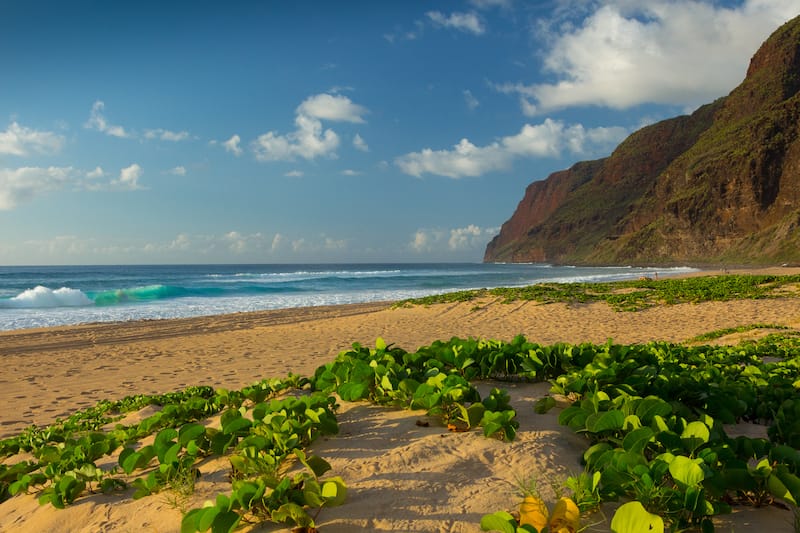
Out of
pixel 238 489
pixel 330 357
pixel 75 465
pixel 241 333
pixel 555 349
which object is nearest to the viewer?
pixel 238 489

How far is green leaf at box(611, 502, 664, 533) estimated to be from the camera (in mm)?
1758

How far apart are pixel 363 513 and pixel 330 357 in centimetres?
848

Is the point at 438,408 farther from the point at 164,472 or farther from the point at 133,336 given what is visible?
the point at 133,336

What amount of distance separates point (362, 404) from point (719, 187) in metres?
86.7

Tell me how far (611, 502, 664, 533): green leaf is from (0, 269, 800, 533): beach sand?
209mm

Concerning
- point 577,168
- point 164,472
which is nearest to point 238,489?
point 164,472

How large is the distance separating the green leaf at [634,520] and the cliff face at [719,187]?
69077mm

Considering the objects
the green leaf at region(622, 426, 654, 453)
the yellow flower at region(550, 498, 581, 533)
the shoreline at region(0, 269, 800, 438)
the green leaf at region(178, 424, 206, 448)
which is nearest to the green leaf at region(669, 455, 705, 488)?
the green leaf at region(622, 426, 654, 453)

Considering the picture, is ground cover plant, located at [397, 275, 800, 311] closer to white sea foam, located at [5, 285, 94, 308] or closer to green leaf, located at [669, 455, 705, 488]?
green leaf, located at [669, 455, 705, 488]

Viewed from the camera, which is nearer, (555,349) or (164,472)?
(164,472)

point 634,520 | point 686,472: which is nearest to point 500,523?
point 634,520

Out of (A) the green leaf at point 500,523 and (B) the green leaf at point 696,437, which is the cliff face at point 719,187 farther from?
(A) the green leaf at point 500,523

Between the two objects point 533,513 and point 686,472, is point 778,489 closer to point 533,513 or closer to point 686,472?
point 686,472

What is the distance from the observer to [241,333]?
14.9m
